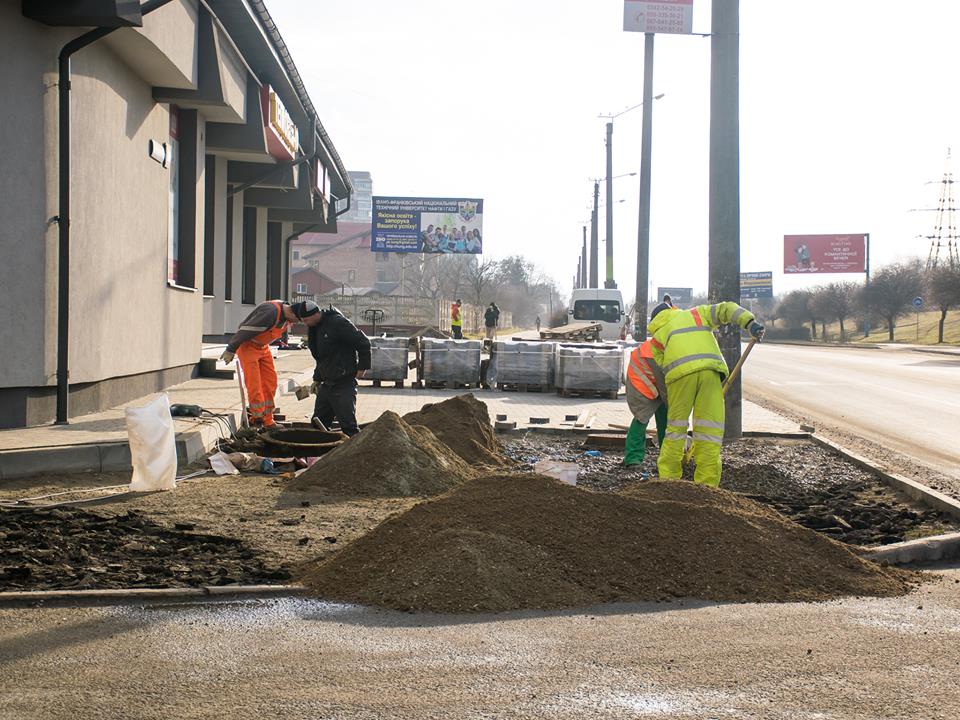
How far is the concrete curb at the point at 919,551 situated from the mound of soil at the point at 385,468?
11.3 feet

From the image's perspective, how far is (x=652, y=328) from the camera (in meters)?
9.86

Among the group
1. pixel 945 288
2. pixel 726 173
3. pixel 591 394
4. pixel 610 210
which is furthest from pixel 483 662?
pixel 945 288

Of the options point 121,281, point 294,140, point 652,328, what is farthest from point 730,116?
point 294,140

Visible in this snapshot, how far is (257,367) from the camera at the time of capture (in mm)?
12453

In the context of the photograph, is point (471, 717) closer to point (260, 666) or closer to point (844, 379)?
point (260, 666)

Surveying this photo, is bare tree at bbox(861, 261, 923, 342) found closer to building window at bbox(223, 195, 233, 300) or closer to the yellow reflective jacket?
building window at bbox(223, 195, 233, 300)

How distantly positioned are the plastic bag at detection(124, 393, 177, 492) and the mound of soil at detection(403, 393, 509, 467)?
9.83 ft

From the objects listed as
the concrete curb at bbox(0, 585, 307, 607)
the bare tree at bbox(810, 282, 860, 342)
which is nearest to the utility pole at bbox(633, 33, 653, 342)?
the concrete curb at bbox(0, 585, 307, 607)

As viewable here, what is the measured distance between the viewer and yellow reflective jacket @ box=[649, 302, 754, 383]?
911 centimetres

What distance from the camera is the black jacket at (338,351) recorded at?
38.4 feet

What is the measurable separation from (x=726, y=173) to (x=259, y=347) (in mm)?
5536

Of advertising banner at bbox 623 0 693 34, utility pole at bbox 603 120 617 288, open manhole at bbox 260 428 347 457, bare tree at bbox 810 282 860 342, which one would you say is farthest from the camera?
bare tree at bbox 810 282 860 342

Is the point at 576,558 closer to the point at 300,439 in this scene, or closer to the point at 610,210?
Answer: the point at 300,439

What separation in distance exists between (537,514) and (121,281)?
786 centimetres
